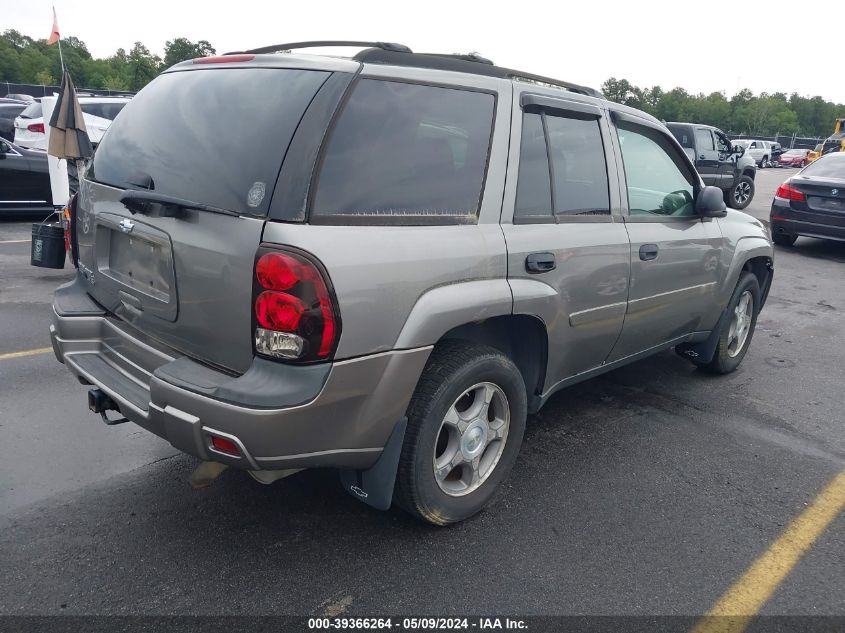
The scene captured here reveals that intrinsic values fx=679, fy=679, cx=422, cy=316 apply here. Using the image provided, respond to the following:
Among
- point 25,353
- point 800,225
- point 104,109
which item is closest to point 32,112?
point 104,109

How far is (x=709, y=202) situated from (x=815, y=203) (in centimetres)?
763

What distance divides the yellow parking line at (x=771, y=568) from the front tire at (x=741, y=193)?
14623 mm

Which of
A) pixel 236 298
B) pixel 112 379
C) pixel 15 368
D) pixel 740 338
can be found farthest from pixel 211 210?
pixel 740 338

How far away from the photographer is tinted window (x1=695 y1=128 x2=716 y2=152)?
1549 centimetres

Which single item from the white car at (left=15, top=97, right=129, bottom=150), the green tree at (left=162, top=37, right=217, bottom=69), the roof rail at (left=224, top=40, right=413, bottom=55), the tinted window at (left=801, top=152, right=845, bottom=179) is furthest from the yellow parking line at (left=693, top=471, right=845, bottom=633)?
the green tree at (left=162, top=37, right=217, bottom=69)

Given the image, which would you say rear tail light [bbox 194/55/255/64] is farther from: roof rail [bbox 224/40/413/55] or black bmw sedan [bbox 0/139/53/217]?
black bmw sedan [bbox 0/139/53/217]

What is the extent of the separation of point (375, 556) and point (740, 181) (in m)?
16.4

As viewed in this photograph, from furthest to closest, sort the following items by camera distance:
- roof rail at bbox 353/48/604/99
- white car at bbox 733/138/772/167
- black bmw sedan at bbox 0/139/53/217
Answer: white car at bbox 733/138/772/167 < black bmw sedan at bbox 0/139/53/217 < roof rail at bbox 353/48/604/99

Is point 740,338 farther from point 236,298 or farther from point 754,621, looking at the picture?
point 236,298

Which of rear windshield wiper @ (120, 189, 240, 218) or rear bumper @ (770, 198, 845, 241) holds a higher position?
rear windshield wiper @ (120, 189, 240, 218)

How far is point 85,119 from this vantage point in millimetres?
13266

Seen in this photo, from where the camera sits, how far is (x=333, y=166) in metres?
2.33

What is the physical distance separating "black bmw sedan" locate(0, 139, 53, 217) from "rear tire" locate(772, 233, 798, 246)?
1164 centimetres

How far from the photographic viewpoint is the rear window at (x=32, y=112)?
512 inches
